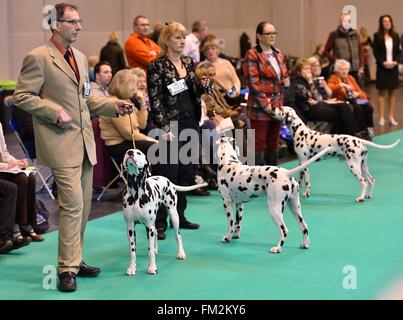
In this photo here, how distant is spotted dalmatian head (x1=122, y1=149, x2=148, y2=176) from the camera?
17.2 ft

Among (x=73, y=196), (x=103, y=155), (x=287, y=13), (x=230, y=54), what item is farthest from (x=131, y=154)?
(x=287, y=13)

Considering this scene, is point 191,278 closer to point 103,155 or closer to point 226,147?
point 226,147

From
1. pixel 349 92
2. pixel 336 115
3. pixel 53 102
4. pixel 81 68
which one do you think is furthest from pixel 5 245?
pixel 349 92

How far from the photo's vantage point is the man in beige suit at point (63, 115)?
4.85 metres

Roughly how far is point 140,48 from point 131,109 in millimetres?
4432

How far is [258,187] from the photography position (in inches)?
234

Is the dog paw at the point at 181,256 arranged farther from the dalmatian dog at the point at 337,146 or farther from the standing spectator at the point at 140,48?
the standing spectator at the point at 140,48

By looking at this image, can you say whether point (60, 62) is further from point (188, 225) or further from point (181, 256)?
point (188, 225)

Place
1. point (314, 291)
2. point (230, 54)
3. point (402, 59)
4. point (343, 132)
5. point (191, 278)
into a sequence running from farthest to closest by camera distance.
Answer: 1. point (230, 54)
2. point (402, 59)
3. point (343, 132)
4. point (191, 278)
5. point (314, 291)

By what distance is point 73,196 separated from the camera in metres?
4.92

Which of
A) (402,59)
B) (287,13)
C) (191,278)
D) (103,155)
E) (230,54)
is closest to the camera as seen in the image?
(191,278)

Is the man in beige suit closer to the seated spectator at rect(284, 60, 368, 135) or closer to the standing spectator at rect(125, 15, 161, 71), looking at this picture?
the standing spectator at rect(125, 15, 161, 71)

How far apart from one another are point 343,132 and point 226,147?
16.2 ft

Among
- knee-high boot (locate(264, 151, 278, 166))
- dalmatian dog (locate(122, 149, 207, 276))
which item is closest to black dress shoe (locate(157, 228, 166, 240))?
dalmatian dog (locate(122, 149, 207, 276))
